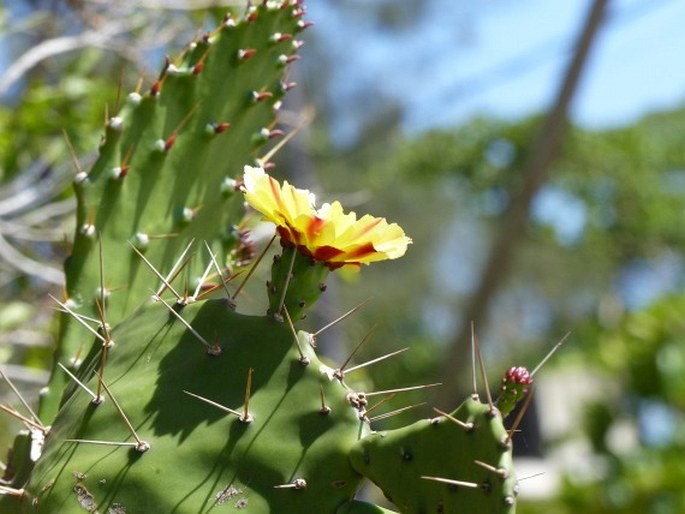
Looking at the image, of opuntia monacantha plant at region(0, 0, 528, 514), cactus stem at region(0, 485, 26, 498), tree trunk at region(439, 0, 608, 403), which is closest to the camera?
opuntia monacantha plant at region(0, 0, 528, 514)

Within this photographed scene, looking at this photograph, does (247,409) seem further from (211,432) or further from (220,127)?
(220,127)

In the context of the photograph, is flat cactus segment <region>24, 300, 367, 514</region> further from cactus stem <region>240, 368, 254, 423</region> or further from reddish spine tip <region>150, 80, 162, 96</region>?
reddish spine tip <region>150, 80, 162, 96</region>

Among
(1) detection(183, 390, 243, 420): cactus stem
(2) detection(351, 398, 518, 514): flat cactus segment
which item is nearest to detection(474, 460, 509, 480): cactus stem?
(2) detection(351, 398, 518, 514): flat cactus segment

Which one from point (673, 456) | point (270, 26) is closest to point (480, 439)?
point (270, 26)

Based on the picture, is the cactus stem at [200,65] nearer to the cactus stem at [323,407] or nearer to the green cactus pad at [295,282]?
the green cactus pad at [295,282]

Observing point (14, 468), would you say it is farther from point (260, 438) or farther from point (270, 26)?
point (270, 26)

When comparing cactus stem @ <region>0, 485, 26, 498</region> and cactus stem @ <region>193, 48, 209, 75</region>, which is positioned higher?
cactus stem @ <region>193, 48, 209, 75</region>

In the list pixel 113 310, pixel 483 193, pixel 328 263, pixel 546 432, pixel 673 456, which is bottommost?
pixel 546 432
